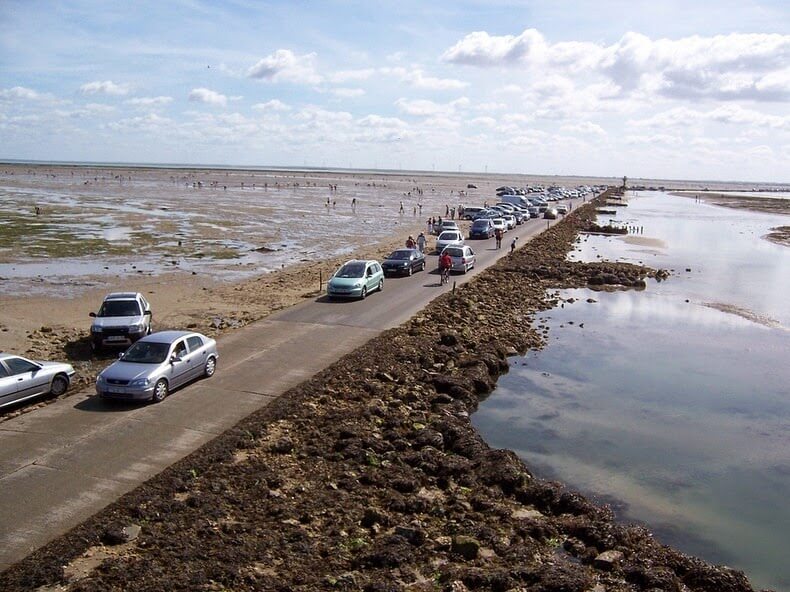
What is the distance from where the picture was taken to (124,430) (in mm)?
14305

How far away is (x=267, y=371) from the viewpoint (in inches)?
738

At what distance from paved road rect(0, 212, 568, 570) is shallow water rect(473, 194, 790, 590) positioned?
5929 millimetres

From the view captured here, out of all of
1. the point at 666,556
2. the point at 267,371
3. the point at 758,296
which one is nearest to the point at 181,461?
the point at 267,371

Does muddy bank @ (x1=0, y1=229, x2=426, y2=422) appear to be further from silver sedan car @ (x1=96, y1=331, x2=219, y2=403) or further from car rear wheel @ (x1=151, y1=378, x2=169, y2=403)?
car rear wheel @ (x1=151, y1=378, x2=169, y2=403)

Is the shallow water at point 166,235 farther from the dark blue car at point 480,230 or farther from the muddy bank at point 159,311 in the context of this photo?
the dark blue car at point 480,230

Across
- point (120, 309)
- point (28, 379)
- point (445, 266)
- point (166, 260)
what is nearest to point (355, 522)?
point (28, 379)

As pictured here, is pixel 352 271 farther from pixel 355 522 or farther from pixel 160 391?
pixel 355 522

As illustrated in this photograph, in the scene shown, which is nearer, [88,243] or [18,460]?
[18,460]

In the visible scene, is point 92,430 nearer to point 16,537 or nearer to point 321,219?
point 16,537

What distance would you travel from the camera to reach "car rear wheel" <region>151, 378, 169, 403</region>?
628 inches

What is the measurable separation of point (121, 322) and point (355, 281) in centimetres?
1029

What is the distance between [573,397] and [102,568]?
49.2 ft

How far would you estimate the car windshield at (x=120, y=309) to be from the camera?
72.4 ft

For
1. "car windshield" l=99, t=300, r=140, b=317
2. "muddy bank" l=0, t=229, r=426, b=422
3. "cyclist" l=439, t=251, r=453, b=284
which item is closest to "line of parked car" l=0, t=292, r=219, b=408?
"muddy bank" l=0, t=229, r=426, b=422
